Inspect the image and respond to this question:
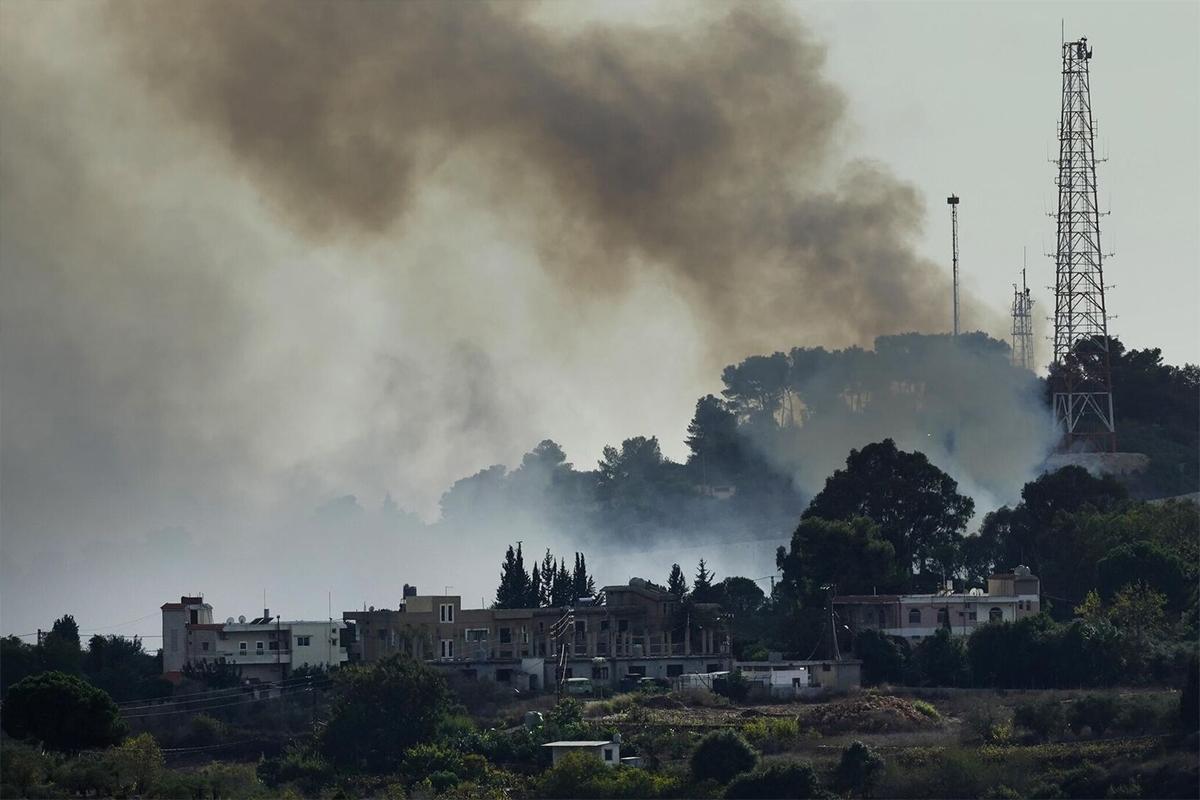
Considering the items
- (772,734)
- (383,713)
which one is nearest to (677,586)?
(383,713)

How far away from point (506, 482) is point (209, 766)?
346 ft

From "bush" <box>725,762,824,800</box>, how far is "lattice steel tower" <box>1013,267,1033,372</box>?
69.9 meters

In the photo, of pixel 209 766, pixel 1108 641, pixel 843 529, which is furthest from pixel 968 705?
pixel 209 766

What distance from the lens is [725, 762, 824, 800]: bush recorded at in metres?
61.4

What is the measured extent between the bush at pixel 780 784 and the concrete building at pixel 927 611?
20.4 meters

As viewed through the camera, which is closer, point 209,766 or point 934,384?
point 209,766

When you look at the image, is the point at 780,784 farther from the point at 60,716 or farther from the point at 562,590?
the point at 562,590

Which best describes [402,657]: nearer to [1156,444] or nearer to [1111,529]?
[1111,529]

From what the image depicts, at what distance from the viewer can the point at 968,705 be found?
71312 millimetres

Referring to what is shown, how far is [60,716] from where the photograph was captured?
69062 millimetres

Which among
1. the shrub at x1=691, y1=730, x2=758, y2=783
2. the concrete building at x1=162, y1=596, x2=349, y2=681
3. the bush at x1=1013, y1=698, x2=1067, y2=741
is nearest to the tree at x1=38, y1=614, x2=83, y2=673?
the concrete building at x1=162, y1=596, x2=349, y2=681

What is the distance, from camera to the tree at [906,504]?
9156 centimetres

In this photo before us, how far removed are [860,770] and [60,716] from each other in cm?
2322

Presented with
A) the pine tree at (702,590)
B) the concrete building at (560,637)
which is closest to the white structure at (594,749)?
the concrete building at (560,637)
